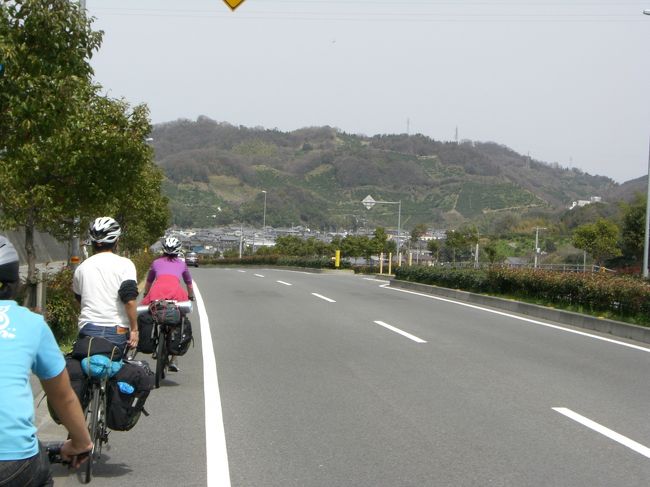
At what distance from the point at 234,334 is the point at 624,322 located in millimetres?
7516

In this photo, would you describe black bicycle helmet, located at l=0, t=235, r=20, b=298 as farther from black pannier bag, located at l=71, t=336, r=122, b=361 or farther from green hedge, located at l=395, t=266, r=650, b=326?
green hedge, located at l=395, t=266, r=650, b=326

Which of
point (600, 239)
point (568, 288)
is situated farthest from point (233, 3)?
point (600, 239)

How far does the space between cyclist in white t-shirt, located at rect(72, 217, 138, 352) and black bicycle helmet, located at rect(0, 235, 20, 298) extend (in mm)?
2920

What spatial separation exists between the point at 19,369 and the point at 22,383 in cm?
6

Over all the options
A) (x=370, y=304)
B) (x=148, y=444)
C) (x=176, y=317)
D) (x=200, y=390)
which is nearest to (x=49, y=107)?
(x=176, y=317)

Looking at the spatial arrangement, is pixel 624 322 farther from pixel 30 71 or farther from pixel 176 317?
pixel 30 71

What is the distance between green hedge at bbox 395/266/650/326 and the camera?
1484 cm

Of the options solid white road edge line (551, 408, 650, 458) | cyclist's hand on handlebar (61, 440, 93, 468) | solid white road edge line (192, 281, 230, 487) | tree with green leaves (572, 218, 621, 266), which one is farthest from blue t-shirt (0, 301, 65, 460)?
tree with green leaves (572, 218, 621, 266)

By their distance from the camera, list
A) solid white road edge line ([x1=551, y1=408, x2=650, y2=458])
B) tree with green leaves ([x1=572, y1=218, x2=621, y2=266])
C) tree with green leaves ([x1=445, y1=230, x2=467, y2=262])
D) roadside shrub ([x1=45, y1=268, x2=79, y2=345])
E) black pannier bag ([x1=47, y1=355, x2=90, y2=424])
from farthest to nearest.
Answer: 1. tree with green leaves ([x1=445, y1=230, x2=467, y2=262])
2. tree with green leaves ([x1=572, y1=218, x2=621, y2=266])
3. roadside shrub ([x1=45, y1=268, x2=79, y2=345])
4. solid white road edge line ([x1=551, y1=408, x2=650, y2=458])
5. black pannier bag ([x1=47, y1=355, x2=90, y2=424])

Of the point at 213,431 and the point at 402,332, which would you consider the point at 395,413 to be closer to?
the point at 213,431

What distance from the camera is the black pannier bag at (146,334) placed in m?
8.82

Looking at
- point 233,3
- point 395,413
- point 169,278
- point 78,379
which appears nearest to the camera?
point 78,379

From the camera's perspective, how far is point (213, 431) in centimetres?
679

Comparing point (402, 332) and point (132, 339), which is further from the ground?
point (132, 339)
